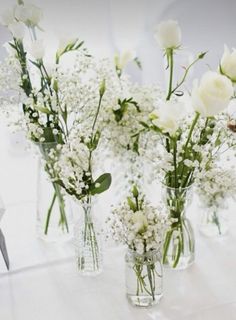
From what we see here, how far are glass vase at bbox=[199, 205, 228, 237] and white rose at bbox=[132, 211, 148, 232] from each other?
0.34 m

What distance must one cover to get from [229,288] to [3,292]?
1.51ft

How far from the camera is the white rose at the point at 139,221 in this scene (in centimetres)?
92

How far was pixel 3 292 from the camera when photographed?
107 centimetres

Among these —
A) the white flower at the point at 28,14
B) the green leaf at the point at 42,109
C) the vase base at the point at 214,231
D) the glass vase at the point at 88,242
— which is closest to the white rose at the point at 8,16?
the white flower at the point at 28,14

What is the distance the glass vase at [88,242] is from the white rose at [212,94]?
0.32 metres

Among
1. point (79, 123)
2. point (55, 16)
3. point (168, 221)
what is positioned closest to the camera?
point (168, 221)

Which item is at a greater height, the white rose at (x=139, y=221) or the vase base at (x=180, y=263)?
the white rose at (x=139, y=221)

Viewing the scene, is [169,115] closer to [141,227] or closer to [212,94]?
[212,94]

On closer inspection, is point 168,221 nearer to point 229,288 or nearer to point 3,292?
point 229,288

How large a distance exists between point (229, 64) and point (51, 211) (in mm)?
536

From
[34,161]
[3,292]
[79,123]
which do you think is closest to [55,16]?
[34,161]

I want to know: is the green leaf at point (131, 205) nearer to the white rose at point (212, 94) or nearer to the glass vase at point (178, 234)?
the glass vase at point (178, 234)

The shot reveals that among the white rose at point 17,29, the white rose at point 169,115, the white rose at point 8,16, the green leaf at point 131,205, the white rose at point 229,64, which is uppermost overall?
the white rose at point 8,16

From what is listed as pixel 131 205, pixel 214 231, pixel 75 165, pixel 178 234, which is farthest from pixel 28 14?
pixel 214 231
